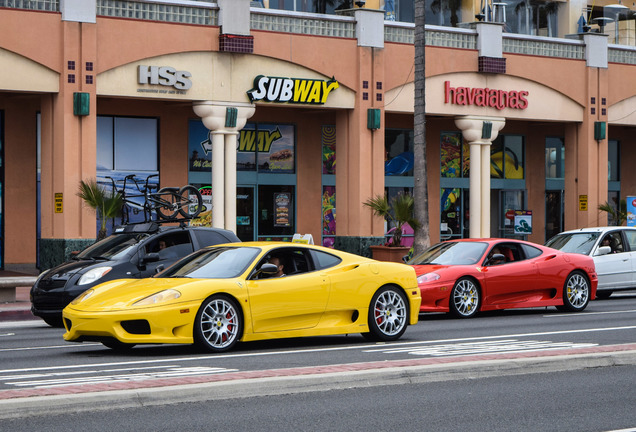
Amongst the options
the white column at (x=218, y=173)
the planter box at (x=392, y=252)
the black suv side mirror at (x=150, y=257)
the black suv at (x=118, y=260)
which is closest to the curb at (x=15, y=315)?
the black suv at (x=118, y=260)

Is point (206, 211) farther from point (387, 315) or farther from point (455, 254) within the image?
point (387, 315)

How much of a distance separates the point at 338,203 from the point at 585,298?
13.3m

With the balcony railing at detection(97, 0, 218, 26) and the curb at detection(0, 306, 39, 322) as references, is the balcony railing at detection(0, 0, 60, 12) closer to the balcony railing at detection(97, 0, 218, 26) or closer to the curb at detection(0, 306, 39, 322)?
the balcony railing at detection(97, 0, 218, 26)

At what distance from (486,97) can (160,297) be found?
23482mm

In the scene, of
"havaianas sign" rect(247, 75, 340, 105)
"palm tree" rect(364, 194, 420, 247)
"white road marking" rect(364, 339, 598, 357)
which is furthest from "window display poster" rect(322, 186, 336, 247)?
"white road marking" rect(364, 339, 598, 357)

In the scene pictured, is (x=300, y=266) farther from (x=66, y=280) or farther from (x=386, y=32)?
(x=386, y=32)

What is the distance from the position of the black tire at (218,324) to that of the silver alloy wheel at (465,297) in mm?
6417

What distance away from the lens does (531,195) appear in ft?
127

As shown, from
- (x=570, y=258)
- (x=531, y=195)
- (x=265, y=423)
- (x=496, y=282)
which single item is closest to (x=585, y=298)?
(x=570, y=258)

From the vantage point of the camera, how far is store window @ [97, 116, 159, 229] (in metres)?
29.9

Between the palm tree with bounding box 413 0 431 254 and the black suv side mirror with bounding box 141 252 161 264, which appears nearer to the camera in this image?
the black suv side mirror with bounding box 141 252 161 264

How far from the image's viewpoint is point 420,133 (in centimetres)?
2664

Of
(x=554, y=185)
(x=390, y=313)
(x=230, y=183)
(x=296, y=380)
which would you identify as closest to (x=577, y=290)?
(x=390, y=313)

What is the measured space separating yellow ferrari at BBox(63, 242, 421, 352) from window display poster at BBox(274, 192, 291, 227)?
19.3 m
